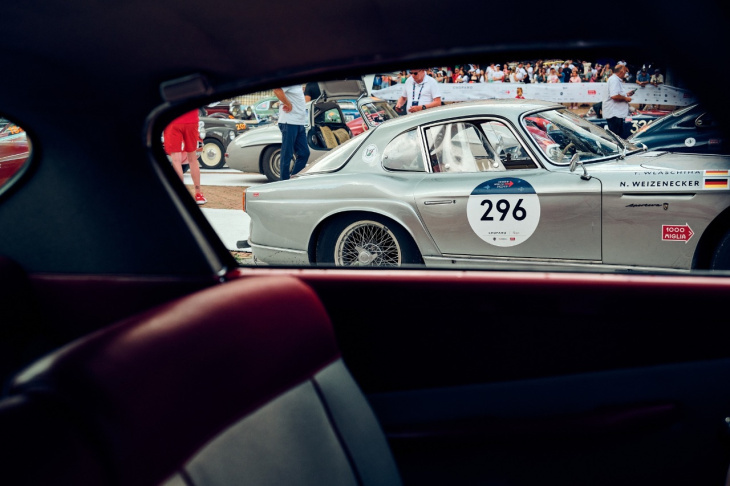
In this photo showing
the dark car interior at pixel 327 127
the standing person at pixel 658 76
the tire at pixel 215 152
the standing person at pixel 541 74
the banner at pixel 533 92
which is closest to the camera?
the standing person at pixel 658 76

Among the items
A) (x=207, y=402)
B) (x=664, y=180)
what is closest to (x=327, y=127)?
(x=664, y=180)

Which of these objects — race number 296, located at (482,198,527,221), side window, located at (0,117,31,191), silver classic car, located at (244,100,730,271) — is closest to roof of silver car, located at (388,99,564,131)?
silver classic car, located at (244,100,730,271)

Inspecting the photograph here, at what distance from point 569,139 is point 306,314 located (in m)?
2.82

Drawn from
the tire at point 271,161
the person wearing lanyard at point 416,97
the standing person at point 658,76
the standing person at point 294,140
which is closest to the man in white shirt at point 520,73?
the standing person at point 658,76

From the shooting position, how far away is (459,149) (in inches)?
146

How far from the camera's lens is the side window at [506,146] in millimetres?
3541

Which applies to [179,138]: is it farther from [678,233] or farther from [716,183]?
[716,183]

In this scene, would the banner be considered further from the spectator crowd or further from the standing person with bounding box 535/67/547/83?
the standing person with bounding box 535/67/547/83

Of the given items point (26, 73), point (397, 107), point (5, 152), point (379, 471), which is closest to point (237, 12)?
point (26, 73)

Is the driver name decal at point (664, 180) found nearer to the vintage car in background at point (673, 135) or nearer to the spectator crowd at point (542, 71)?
the vintage car in background at point (673, 135)

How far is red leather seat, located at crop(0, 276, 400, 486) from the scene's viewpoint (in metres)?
0.81

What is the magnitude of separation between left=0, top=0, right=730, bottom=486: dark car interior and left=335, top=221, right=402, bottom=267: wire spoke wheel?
75.8 inches

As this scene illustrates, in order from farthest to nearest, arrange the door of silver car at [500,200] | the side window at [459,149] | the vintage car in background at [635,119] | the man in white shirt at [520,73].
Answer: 1. the vintage car in background at [635,119]
2. the side window at [459,149]
3. the door of silver car at [500,200]
4. the man in white shirt at [520,73]

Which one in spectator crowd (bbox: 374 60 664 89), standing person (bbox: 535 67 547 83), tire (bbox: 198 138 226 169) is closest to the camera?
spectator crowd (bbox: 374 60 664 89)
